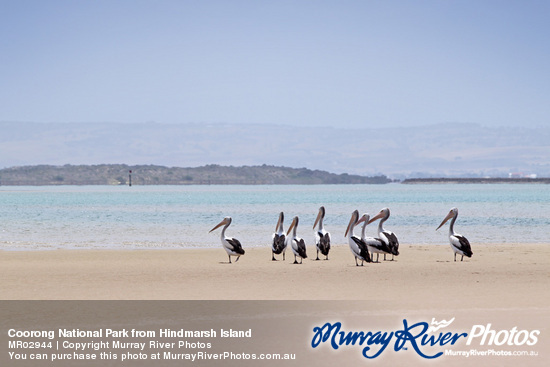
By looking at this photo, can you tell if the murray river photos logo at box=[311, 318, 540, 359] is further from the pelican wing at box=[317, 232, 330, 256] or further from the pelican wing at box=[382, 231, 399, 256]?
the pelican wing at box=[317, 232, 330, 256]

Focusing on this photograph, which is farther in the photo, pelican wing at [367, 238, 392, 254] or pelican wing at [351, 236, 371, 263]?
pelican wing at [367, 238, 392, 254]

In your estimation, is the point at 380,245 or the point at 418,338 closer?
the point at 418,338

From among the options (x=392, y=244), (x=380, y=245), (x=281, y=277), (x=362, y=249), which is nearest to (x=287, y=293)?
(x=281, y=277)

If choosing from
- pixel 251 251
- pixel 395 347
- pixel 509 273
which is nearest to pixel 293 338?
pixel 395 347

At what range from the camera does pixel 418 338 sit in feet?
27.6

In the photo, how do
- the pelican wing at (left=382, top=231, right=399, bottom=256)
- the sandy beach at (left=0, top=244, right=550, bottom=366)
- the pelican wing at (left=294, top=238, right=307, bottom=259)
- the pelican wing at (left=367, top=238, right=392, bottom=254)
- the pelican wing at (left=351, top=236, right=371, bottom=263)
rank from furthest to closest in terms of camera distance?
1. the pelican wing at (left=382, top=231, right=399, bottom=256)
2. the pelican wing at (left=367, top=238, right=392, bottom=254)
3. the pelican wing at (left=294, top=238, right=307, bottom=259)
4. the pelican wing at (left=351, top=236, right=371, bottom=263)
5. the sandy beach at (left=0, top=244, right=550, bottom=366)

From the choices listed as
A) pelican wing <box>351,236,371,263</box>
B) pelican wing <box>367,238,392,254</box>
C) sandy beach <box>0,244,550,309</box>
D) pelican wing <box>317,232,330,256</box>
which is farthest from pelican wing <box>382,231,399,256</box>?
pelican wing <box>317,232,330,256</box>

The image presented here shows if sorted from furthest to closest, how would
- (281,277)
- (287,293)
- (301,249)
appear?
(301,249)
(281,277)
(287,293)

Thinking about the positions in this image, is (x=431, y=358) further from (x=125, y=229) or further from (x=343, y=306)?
(x=125, y=229)

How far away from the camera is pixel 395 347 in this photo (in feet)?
26.7

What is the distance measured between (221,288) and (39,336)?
4384mm

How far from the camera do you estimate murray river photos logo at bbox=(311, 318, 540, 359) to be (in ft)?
26.3

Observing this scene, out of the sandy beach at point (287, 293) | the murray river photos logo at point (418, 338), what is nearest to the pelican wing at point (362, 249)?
the sandy beach at point (287, 293)

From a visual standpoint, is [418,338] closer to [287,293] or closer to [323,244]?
[287,293]
